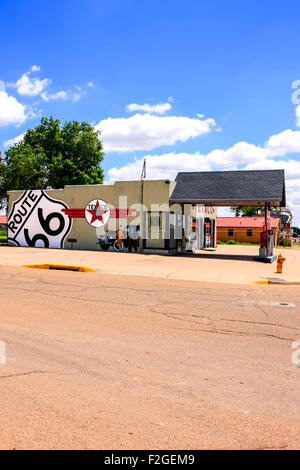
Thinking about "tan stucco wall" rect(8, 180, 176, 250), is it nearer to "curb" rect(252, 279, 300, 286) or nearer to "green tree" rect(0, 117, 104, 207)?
"curb" rect(252, 279, 300, 286)

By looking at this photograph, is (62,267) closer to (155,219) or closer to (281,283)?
(281,283)

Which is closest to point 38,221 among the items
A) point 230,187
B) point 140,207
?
point 140,207

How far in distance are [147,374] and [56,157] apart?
5162 cm

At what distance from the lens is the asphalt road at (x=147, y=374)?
3.69 m

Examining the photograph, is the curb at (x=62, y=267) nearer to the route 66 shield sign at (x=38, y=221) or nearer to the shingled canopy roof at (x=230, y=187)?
the shingled canopy roof at (x=230, y=187)

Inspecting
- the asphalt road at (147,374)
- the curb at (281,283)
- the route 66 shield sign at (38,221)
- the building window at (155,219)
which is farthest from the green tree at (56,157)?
the asphalt road at (147,374)

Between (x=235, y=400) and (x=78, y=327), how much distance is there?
3.70 meters

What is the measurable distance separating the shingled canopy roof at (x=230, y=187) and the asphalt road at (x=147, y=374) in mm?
15471

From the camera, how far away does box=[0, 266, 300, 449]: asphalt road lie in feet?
12.1

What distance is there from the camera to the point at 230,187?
84.3ft
